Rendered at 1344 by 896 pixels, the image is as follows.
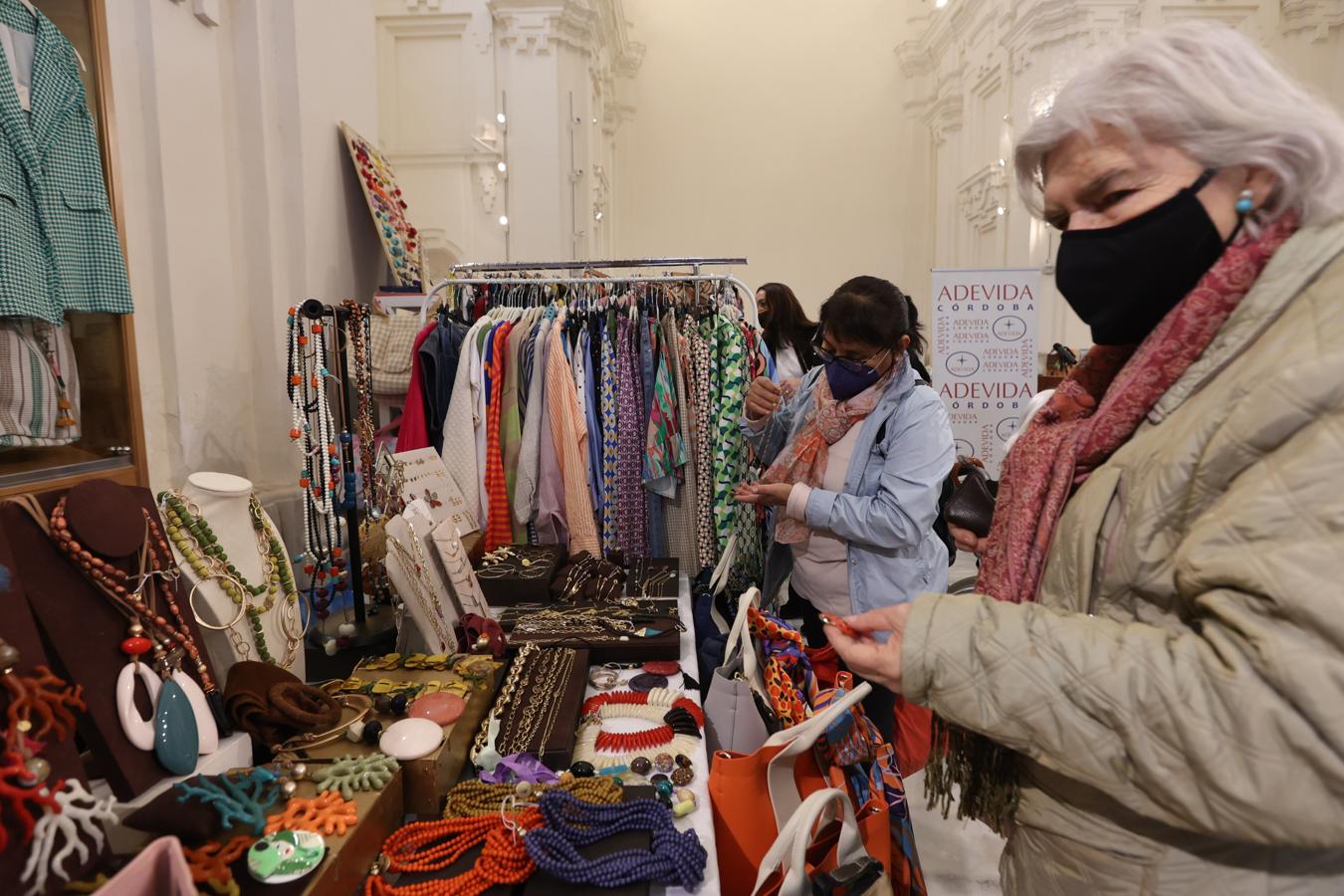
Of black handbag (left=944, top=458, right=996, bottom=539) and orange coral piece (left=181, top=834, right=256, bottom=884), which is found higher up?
black handbag (left=944, top=458, right=996, bottom=539)

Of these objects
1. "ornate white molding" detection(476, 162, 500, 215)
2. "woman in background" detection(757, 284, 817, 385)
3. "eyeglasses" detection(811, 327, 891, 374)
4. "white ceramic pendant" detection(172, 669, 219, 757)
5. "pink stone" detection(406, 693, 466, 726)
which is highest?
"ornate white molding" detection(476, 162, 500, 215)

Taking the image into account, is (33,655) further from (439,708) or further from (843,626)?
(843,626)

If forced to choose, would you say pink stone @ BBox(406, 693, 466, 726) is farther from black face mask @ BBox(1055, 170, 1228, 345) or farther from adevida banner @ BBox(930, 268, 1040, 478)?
adevida banner @ BBox(930, 268, 1040, 478)

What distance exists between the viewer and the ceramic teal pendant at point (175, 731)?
94 cm

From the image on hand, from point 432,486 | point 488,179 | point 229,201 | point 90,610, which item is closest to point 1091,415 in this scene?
point 90,610

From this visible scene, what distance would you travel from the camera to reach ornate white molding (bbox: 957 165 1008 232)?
290 inches

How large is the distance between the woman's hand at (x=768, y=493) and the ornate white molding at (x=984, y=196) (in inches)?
268

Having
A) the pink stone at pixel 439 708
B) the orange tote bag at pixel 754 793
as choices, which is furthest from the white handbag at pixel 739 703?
the pink stone at pixel 439 708

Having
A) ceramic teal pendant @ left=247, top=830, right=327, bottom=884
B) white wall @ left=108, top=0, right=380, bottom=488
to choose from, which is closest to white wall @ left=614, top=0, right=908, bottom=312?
white wall @ left=108, top=0, right=380, bottom=488

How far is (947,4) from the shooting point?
331 inches

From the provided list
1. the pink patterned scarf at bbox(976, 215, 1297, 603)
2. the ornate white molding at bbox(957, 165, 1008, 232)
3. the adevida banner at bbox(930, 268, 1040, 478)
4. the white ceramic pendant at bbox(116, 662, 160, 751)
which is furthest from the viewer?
the ornate white molding at bbox(957, 165, 1008, 232)

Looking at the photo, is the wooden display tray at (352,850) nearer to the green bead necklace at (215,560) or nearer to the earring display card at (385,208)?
the green bead necklace at (215,560)

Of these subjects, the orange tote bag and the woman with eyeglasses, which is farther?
the woman with eyeglasses

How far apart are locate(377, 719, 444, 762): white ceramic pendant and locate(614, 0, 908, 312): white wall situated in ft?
29.4
